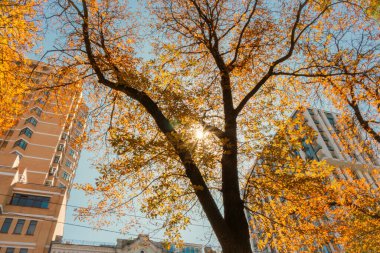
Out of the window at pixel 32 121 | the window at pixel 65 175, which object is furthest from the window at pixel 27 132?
the window at pixel 65 175

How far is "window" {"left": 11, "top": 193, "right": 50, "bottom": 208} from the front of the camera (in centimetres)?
3553

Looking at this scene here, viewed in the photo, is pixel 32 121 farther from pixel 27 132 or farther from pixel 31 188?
pixel 31 188

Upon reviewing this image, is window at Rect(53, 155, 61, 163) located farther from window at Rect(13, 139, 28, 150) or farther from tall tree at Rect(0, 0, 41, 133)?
tall tree at Rect(0, 0, 41, 133)

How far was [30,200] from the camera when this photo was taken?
120 feet

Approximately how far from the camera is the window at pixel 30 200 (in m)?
35.5

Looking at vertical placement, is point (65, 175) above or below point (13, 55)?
above

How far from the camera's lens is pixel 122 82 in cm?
727

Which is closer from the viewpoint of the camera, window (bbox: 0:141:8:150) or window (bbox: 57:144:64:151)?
window (bbox: 0:141:8:150)

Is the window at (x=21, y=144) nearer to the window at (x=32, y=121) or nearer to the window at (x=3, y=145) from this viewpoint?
the window at (x=3, y=145)

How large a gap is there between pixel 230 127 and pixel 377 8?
5.55 meters

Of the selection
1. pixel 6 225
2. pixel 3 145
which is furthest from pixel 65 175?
pixel 6 225

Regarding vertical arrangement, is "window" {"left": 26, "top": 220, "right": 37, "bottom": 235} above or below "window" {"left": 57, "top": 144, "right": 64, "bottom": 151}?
below

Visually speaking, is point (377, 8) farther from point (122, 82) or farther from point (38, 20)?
point (38, 20)

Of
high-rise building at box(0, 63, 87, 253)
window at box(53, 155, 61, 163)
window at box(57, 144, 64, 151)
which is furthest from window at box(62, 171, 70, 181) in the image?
window at box(57, 144, 64, 151)
